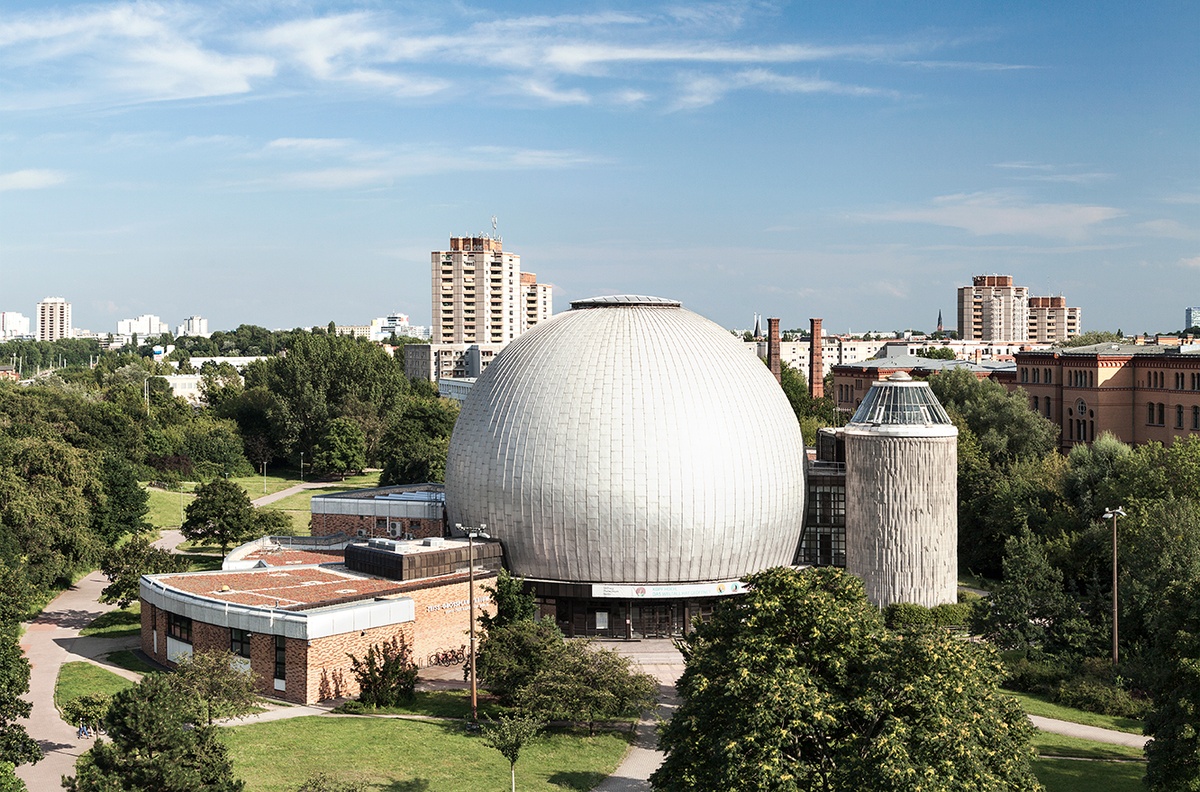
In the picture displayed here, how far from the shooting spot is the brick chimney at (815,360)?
456ft

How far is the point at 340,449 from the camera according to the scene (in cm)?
11375

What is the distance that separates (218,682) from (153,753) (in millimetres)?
9163

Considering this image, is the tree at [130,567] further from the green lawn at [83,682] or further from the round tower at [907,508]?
the round tower at [907,508]

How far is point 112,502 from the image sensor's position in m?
74.5

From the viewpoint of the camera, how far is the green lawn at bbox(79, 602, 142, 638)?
54.2 metres

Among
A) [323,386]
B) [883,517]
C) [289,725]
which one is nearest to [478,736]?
[289,725]

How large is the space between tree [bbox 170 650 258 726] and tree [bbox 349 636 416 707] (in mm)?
5582

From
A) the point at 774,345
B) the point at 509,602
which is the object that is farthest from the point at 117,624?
the point at 774,345

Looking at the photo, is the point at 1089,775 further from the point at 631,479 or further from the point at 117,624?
the point at 117,624

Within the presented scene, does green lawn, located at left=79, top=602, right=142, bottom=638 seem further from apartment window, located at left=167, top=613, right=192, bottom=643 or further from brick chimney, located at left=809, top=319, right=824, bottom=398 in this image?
→ brick chimney, located at left=809, top=319, right=824, bottom=398

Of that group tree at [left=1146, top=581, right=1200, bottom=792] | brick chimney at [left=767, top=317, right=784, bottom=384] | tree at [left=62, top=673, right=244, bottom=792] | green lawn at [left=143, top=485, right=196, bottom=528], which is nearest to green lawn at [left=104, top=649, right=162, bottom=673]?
tree at [left=62, top=673, right=244, bottom=792]

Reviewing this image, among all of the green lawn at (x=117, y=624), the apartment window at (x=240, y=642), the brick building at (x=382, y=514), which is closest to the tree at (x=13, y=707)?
the apartment window at (x=240, y=642)

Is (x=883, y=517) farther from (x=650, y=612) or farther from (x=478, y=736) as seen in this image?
(x=478, y=736)

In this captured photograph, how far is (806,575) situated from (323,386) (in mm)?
100641
